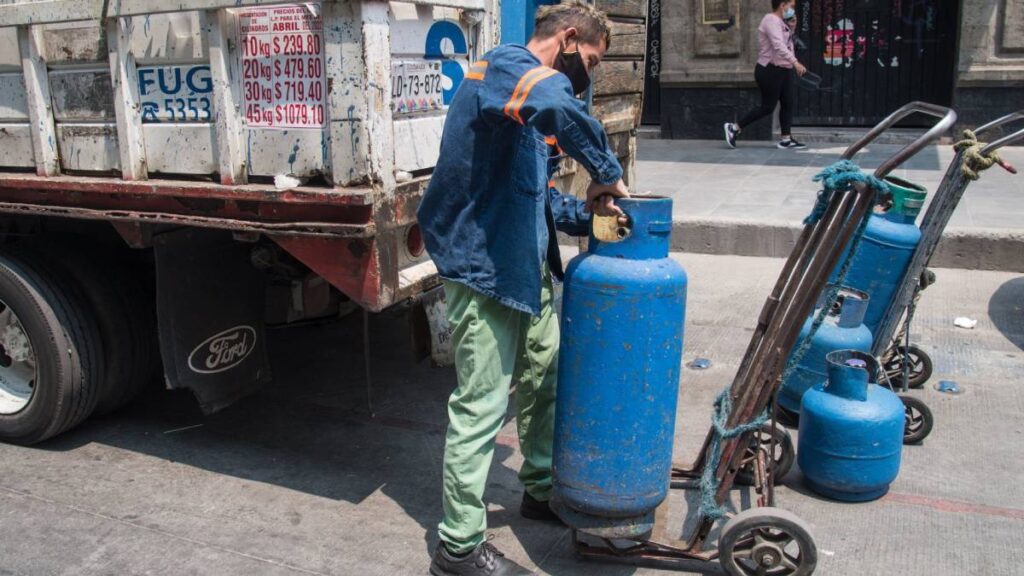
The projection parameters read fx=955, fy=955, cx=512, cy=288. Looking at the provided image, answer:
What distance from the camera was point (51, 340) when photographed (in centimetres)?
398

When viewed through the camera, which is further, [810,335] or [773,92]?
[773,92]

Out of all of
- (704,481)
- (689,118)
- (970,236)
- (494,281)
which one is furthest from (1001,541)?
(689,118)

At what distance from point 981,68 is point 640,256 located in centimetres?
930

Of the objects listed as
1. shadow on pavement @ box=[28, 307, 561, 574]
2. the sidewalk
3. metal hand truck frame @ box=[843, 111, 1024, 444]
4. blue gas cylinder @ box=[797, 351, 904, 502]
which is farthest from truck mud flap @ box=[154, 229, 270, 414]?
the sidewalk

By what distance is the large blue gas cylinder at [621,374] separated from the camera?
2.91 meters

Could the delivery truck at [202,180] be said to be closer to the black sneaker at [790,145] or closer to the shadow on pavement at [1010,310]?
the shadow on pavement at [1010,310]

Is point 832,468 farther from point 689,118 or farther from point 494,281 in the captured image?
point 689,118

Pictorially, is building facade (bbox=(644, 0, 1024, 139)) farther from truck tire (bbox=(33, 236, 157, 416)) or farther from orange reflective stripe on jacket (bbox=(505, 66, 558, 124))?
orange reflective stripe on jacket (bbox=(505, 66, 558, 124))

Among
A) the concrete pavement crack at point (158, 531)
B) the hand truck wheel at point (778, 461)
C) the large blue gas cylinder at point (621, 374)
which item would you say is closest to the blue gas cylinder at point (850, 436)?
the hand truck wheel at point (778, 461)

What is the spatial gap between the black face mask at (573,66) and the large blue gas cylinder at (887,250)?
1.64 m

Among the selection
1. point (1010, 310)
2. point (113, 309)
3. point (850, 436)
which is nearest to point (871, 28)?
point (1010, 310)

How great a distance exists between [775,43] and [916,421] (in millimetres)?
7446

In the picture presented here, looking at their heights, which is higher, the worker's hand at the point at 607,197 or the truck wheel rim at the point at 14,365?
the worker's hand at the point at 607,197

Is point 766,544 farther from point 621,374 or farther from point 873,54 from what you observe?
point 873,54
